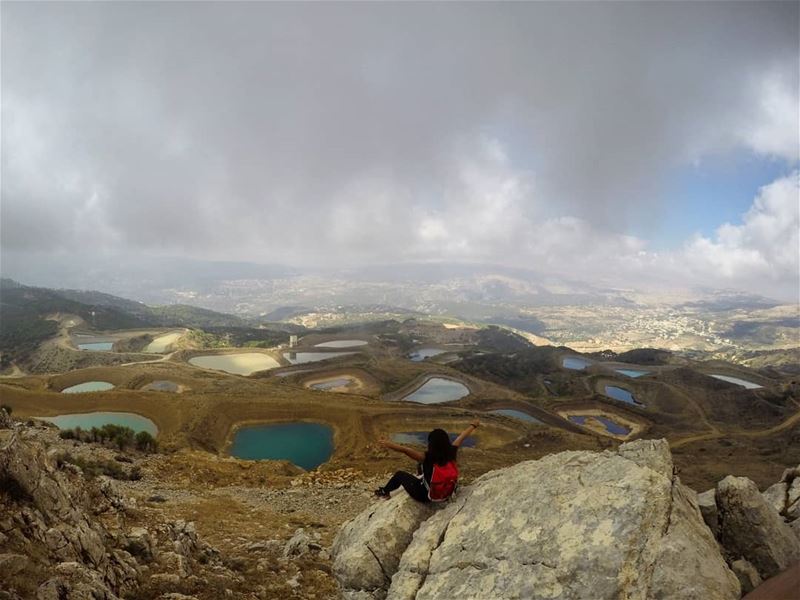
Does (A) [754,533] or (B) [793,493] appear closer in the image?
(A) [754,533]

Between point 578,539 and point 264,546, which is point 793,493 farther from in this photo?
point 264,546

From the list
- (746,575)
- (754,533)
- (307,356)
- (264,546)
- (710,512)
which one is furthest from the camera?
(307,356)

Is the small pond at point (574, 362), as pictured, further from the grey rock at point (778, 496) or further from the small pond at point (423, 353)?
the grey rock at point (778, 496)

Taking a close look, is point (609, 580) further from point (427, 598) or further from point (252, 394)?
point (252, 394)

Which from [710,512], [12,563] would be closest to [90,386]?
[12,563]

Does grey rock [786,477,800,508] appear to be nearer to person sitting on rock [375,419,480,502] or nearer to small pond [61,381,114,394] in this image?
person sitting on rock [375,419,480,502]

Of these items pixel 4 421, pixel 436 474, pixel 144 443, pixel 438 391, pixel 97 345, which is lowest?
pixel 438 391

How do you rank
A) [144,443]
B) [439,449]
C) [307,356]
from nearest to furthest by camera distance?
[439,449], [144,443], [307,356]
